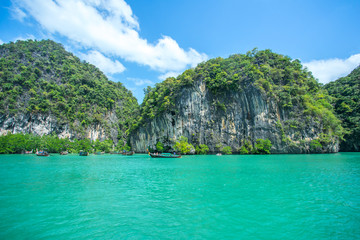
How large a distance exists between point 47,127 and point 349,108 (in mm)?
86506

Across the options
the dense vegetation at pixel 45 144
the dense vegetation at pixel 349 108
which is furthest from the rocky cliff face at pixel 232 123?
the dense vegetation at pixel 45 144

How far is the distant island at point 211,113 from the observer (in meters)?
46.0

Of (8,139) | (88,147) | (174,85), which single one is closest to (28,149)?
(8,139)

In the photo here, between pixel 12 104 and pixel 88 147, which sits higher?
pixel 12 104

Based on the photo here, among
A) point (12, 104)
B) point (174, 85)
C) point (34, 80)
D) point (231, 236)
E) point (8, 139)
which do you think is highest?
point (34, 80)

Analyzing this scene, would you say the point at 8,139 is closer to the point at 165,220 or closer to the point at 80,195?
the point at 80,195

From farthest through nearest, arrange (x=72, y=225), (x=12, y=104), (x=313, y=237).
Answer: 1. (x=12, y=104)
2. (x=72, y=225)
3. (x=313, y=237)

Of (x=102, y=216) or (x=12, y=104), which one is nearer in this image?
(x=102, y=216)

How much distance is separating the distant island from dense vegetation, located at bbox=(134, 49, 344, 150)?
0.23 metres

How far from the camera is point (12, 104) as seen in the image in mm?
60531

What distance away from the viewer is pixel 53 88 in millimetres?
70438

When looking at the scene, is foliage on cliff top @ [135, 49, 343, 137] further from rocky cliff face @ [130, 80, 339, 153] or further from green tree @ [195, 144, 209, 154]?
green tree @ [195, 144, 209, 154]

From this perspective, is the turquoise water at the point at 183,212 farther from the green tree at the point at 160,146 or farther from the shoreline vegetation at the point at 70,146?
the green tree at the point at 160,146

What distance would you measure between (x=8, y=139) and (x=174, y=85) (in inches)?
1780
